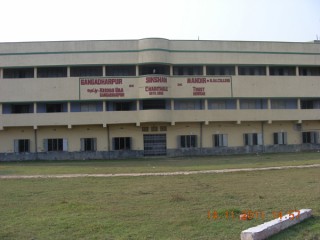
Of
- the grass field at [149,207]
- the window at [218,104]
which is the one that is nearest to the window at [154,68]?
the window at [218,104]

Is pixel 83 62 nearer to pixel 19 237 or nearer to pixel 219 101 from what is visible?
pixel 219 101

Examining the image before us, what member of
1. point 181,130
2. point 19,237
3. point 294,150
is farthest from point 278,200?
point 294,150

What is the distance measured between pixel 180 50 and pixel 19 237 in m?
34.7

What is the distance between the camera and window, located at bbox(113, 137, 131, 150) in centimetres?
4103

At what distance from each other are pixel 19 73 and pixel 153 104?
1388 cm

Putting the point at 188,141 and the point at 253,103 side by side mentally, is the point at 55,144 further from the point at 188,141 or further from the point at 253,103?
the point at 253,103

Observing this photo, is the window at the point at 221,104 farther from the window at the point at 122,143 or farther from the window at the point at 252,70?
the window at the point at 122,143

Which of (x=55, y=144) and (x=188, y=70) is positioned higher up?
(x=188, y=70)

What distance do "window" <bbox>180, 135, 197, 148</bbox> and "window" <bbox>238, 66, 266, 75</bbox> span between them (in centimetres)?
854

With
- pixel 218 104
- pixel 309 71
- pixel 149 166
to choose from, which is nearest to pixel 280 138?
pixel 218 104

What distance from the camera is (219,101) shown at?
138 feet

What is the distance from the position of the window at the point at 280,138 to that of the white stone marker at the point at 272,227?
116ft

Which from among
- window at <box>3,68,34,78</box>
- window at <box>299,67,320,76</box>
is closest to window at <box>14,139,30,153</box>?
window at <box>3,68,34,78</box>

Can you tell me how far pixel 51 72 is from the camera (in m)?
41.4
